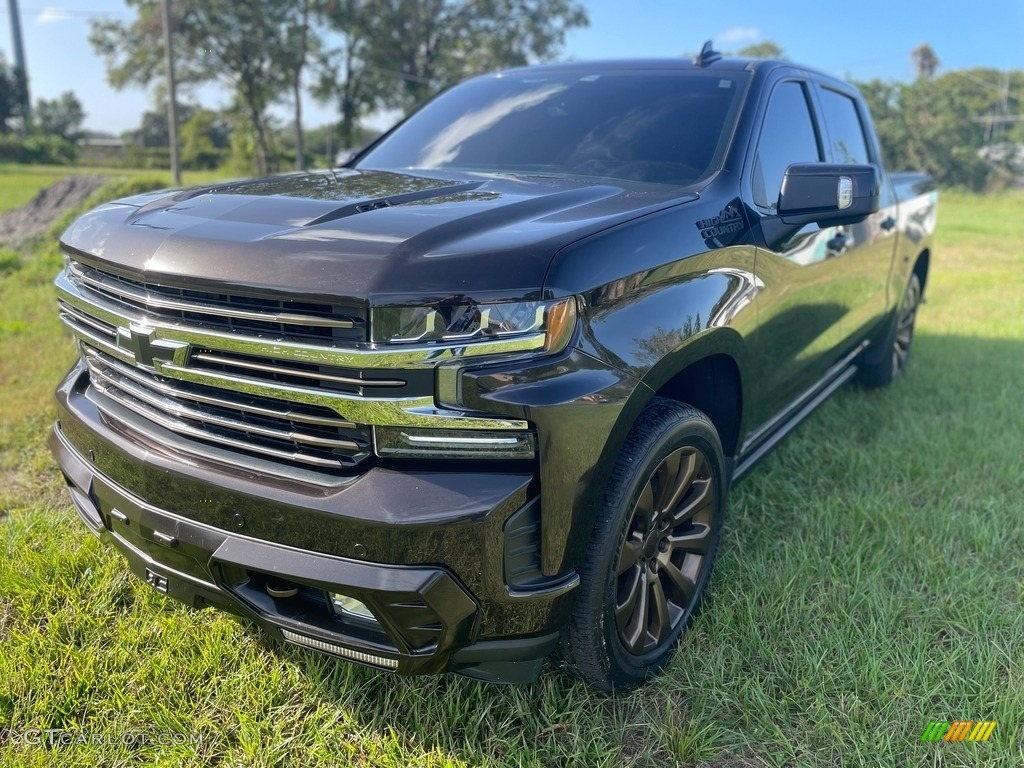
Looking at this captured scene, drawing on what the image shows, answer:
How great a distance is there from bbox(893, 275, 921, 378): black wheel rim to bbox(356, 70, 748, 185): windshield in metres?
2.81

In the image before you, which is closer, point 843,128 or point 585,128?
point 585,128

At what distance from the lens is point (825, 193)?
2.60m

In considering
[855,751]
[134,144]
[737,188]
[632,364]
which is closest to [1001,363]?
[737,188]

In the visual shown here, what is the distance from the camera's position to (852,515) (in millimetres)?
3250

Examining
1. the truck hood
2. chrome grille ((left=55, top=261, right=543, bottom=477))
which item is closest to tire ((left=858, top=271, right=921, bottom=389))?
the truck hood

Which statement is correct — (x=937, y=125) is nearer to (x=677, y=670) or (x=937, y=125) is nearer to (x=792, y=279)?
(x=792, y=279)

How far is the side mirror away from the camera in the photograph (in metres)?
2.58

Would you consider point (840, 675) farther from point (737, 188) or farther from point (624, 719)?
point (737, 188)

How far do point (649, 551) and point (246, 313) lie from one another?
129cm

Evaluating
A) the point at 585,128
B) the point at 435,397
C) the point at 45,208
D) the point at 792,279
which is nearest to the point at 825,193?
the point at 792,279

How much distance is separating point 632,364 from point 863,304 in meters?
2.52

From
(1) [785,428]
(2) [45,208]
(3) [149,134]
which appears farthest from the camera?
(3) [149,134]

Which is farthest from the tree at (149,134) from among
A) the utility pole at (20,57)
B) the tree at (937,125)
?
the tree at (937,125)

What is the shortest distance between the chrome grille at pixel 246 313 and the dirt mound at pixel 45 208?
9.32 m
